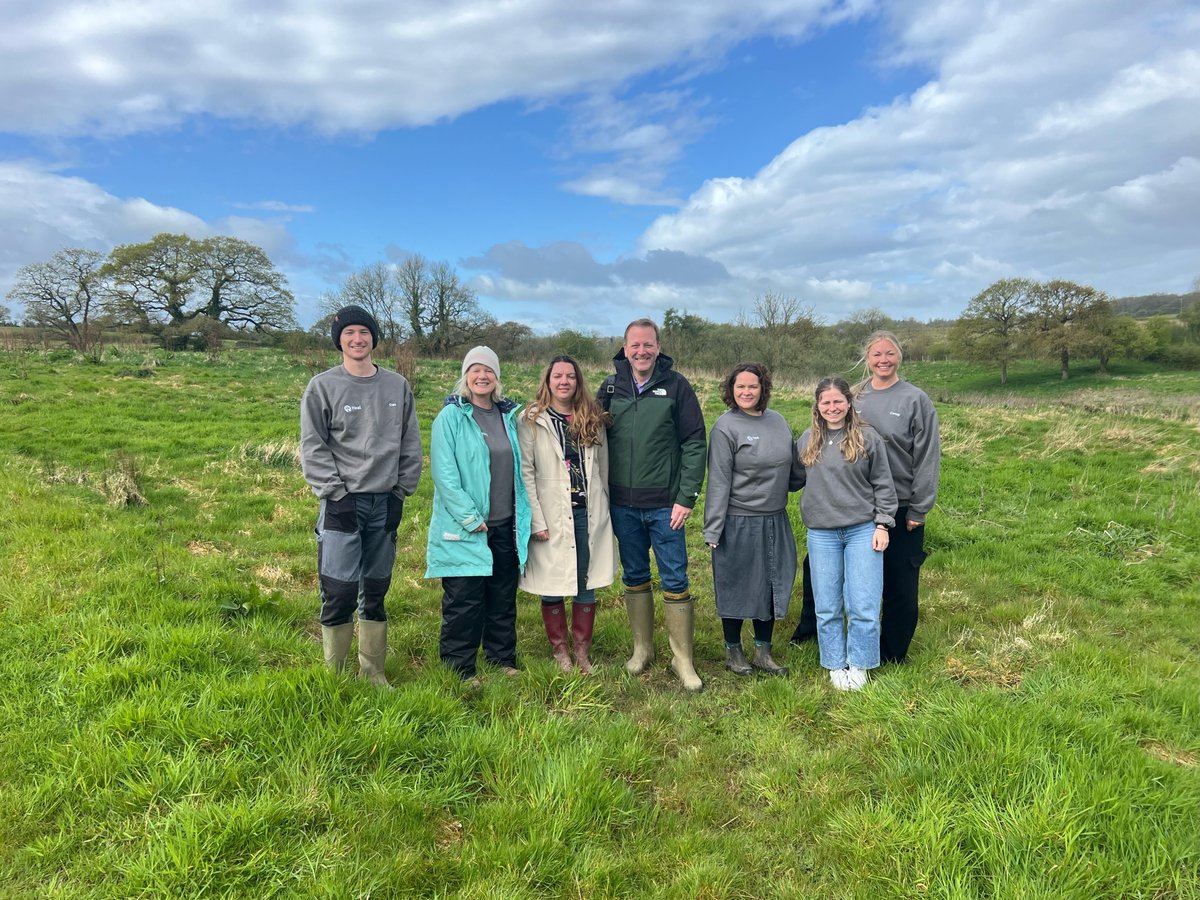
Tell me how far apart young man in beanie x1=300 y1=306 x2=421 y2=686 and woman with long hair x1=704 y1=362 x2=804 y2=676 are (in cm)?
206

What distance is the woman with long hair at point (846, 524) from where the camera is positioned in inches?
159

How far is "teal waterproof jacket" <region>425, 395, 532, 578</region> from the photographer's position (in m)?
3.89

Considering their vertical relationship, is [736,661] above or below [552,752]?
below

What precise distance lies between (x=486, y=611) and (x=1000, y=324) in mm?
43708

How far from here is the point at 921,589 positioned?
6.02m

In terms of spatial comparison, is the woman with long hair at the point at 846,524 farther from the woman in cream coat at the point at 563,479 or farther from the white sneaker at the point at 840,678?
the woman in cream coat at the point at 563,479

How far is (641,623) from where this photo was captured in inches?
177

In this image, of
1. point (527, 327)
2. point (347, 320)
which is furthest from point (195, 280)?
point (347, 320)

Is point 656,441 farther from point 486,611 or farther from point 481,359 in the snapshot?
point 486,611

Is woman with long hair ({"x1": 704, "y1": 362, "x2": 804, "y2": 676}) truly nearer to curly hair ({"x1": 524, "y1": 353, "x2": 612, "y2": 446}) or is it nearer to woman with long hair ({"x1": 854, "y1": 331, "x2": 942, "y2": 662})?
woman with long hair ({"x1": 854, "y1": 331, "x2": 942, "y2": 662})

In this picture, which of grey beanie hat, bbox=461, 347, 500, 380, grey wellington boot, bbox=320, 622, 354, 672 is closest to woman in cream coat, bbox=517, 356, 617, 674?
grey beanie hat, bbox=461, 347, 500, 380

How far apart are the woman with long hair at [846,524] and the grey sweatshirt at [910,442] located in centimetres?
17

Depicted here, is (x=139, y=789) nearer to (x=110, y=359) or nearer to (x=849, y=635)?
(x=849, y=635)

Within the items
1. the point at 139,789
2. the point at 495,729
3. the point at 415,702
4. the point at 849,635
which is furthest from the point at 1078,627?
the point at 139,789
